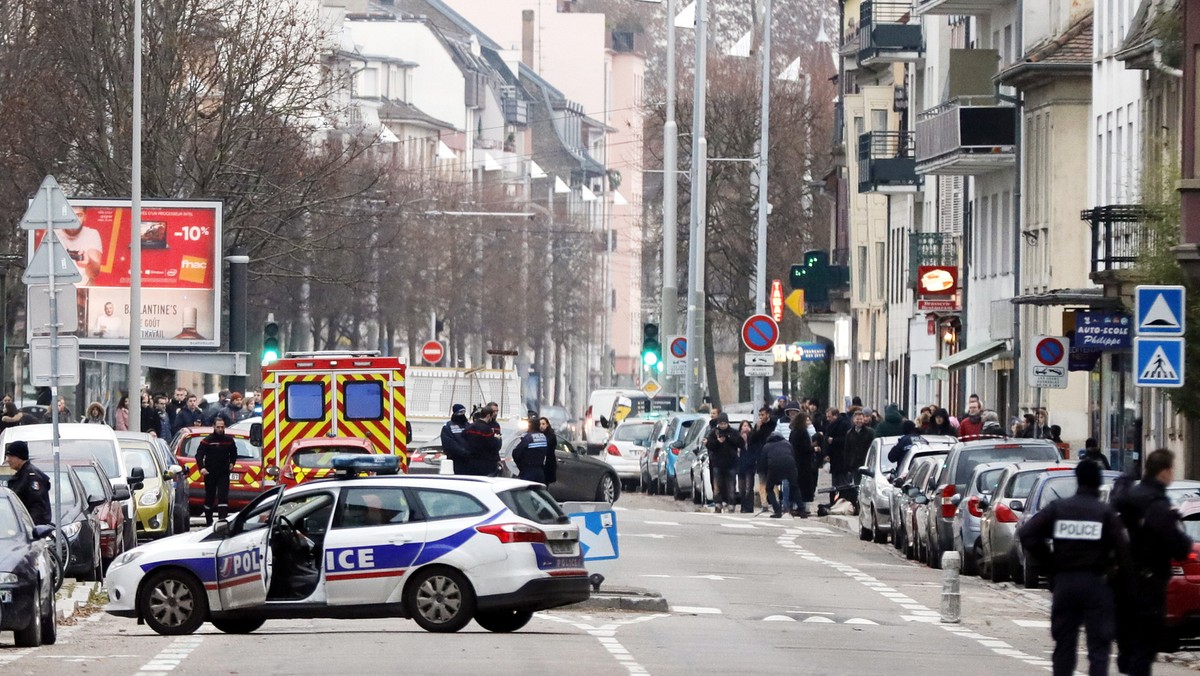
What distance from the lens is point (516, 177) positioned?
156500 millimetres

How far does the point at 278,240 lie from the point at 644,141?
3197cm

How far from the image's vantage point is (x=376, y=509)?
69.6 ft

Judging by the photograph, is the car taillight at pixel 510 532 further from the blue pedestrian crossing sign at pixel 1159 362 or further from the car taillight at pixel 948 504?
the car taillight at pixel 948 504

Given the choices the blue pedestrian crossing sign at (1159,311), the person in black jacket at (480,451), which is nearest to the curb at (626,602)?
the blue pedestrian crossing sign at (1159,311)

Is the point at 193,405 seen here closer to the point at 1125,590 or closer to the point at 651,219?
the point at 1125,590

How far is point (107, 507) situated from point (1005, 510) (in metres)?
9.24

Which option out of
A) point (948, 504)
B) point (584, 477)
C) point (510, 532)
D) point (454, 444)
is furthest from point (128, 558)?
point (584, 477)

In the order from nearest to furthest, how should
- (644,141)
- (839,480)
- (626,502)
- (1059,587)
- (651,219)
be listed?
(1059,587) → (839,480) → (626,502) → (644,141) → (651,219)

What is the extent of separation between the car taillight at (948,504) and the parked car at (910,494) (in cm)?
161

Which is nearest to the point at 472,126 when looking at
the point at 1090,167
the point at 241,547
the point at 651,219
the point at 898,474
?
the point at 651,219

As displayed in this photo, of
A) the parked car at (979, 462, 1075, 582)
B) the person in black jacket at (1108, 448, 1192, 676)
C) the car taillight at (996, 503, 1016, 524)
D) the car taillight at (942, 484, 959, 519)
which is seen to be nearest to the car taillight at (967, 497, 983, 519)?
the parked car at (979, 462, 1075, 582)

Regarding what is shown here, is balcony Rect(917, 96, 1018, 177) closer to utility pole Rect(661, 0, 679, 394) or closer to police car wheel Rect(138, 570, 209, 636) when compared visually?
utility pole Rect(661, 0, 679, 394)

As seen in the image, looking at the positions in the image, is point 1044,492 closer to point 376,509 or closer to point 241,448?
point 376,509

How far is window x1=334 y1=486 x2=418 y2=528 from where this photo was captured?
834 inches
